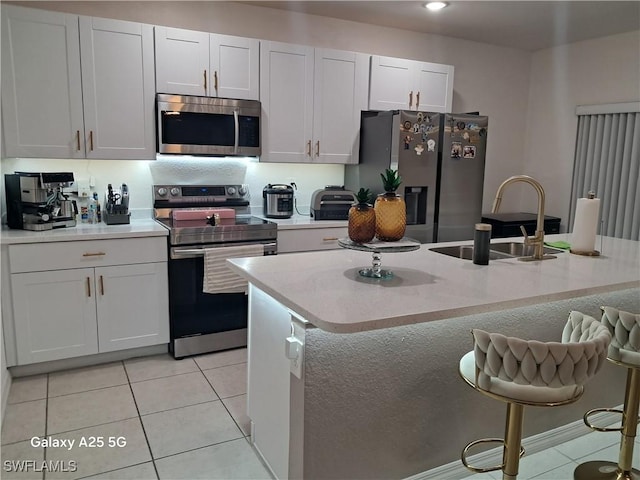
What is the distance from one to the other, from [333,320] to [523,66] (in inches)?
195

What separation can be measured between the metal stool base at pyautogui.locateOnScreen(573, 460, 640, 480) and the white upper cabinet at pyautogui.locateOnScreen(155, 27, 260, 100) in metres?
3.15

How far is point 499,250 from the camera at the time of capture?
276 centimetres

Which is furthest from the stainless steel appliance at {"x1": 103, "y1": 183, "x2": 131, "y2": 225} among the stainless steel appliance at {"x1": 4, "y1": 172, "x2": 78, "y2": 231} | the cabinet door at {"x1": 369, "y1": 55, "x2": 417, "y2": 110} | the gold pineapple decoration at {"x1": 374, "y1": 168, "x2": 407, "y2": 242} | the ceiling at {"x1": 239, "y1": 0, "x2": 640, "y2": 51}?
the gold pineapple decoration at {"x1": 374, "y1": 168, "x2": 407, "y2": 242}

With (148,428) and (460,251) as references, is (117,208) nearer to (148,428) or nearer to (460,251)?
(148,428)

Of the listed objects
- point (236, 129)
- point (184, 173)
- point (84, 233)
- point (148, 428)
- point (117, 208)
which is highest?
point (236, 129)

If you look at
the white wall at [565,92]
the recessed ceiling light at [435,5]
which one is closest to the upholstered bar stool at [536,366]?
the recessed ceiling light at [435,5]

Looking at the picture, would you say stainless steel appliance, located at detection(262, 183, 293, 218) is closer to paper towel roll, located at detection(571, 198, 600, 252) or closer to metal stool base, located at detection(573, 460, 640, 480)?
paper towel roll, located at detection(571, 198, 600, 252)

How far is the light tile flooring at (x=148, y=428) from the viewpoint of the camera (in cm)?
225

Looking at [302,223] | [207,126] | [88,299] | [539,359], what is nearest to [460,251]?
[539,359]

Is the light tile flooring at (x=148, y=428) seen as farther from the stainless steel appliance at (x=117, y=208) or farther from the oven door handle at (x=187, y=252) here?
the stainless steel appliance at (x=117, y=208)

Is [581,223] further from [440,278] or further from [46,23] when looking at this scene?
[46,23]

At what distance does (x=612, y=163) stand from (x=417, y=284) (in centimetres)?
372

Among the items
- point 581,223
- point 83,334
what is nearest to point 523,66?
point 581,223

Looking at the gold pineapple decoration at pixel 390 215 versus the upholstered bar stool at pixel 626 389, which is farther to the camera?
the upholstered bar stool at pixel 626 389
